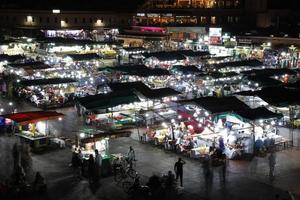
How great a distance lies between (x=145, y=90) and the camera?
27.5m

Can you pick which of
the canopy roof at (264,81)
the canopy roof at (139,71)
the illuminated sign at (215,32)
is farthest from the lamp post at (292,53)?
the canopy roof at (139,71)

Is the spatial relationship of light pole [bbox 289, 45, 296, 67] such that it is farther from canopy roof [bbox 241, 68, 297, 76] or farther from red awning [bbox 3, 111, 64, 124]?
red awning [bbox 3, 111, 64, 124]

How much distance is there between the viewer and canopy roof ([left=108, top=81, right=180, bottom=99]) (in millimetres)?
26859

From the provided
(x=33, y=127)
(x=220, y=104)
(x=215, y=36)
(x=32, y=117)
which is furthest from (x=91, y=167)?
(x=215, y=36)

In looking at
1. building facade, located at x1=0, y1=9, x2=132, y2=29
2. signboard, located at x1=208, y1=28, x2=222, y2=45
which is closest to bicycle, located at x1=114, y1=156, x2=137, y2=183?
signboard, located at x1=208, y1=28, x2=222, y2=45

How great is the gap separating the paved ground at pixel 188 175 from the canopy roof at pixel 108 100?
2.27 meters

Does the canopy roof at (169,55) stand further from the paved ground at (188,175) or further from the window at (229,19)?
the window at (229,19)

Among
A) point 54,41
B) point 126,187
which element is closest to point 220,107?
point 126,187

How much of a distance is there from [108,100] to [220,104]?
5656 mm

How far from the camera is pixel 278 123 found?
2612 cm

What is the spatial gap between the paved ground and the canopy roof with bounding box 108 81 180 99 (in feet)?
13.5

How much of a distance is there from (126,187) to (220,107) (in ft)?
24.0

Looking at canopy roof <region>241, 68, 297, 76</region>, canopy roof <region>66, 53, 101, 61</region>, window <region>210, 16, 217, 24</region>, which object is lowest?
canopy roof <region>241, 68, 297, 76</region>

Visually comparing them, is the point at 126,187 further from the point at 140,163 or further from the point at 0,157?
the point at 0,157
